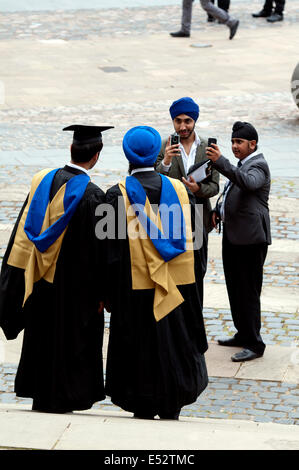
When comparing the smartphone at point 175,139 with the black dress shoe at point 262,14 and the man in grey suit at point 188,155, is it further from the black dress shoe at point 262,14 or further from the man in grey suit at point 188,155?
the black dress shoe at point 262,14

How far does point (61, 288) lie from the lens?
526cm

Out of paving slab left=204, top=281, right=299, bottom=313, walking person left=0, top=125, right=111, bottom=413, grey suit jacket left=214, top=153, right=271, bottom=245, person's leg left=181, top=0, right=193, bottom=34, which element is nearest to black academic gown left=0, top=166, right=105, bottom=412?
walking person left=0, top=125, right=111, bottom=413

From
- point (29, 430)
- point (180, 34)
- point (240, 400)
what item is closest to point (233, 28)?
point (180, 34)

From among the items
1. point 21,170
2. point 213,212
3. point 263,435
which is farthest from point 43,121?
point 263,435

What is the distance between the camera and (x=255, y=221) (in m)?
6.48

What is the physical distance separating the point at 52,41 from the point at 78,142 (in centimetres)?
1492

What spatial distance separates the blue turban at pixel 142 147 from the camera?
17.1 feet

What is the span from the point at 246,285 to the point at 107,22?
→ 16.3 metres

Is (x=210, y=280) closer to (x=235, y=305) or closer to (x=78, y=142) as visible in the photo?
(x=235, y=305)

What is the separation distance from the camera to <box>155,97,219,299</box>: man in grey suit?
21.5 ft

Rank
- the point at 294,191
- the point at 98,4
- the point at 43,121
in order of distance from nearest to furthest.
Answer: the point at 294,191 < the point at 43,121 < the point at 98,4

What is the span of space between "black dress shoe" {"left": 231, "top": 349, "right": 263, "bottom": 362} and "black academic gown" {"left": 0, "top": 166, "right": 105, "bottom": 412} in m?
1.65

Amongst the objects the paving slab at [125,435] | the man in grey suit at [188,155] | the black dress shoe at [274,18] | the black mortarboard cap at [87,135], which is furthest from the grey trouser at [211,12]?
the paving slab at [125,435]

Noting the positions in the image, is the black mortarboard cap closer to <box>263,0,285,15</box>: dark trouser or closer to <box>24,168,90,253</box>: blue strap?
<box>24,168,90,253</box>: blue strap
